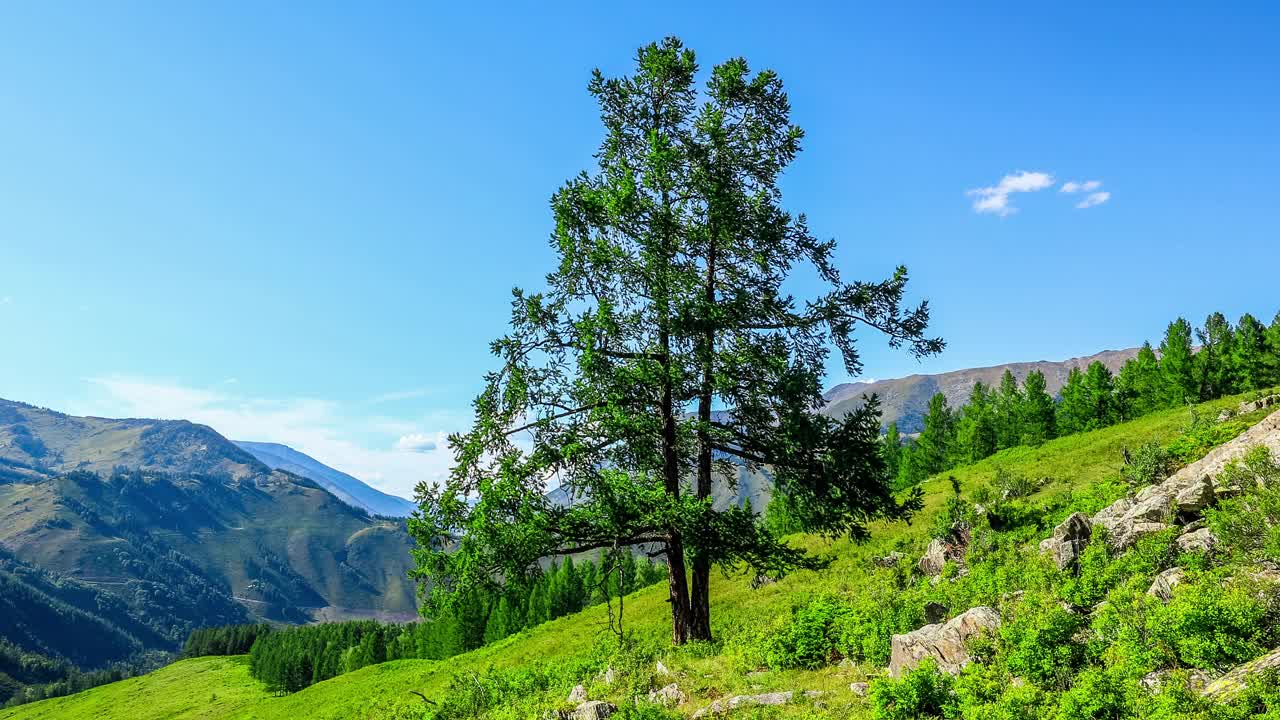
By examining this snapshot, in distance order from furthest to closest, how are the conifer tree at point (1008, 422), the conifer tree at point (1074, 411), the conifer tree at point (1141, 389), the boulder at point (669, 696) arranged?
1. the conifer tree at point (1008, 422)
2. the conifer tree at point (1074, 411)
3. the conifer tree at point (1141, 389)
4. the boulder at point (669, 696)

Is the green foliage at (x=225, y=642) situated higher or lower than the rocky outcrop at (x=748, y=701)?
lower

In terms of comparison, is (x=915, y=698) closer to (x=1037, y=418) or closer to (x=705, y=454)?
(x=705, y=454)

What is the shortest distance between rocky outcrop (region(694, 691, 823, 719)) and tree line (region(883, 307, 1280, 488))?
6497 cm

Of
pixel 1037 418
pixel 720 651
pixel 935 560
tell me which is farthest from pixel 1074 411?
pixel 720 651

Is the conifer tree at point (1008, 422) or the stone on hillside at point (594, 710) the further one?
the conifer tree at point (1008, 422)

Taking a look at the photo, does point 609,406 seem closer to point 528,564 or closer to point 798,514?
point 528,564

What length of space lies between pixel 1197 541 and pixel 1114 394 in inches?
3293

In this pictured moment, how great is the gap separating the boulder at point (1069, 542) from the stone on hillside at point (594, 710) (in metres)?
9.42

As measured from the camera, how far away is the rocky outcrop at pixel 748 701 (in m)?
10.2

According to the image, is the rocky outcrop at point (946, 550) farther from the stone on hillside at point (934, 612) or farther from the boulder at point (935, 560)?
the stone on hillside at point (934, 612)

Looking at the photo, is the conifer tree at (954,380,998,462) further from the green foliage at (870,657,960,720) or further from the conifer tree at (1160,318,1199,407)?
the green foliage at (870,657,960,720)

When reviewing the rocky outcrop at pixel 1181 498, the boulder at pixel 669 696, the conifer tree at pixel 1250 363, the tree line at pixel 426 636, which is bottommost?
the tree line at pixel 426 636

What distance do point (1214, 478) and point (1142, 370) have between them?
84344 mm

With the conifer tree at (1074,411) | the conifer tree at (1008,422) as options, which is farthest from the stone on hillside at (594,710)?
the conifer tree at (1074,411)
